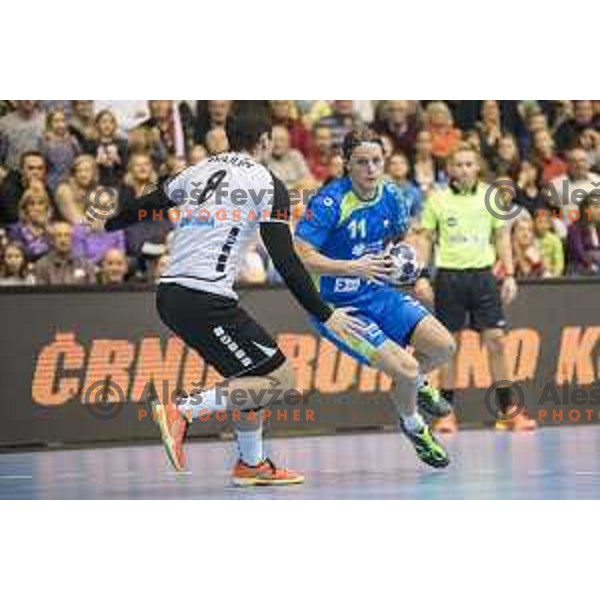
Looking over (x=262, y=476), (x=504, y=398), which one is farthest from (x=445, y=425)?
(x=262, y=476)

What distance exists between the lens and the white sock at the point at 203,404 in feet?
35.8

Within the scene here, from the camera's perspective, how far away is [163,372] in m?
16.0

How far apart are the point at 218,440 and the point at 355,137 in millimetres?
4789

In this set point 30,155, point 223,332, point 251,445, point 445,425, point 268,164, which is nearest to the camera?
point 223,332

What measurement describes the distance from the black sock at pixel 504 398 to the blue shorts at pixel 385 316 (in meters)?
4.23

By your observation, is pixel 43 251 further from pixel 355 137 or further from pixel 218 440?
pixel 355 137

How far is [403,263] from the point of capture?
1209cm

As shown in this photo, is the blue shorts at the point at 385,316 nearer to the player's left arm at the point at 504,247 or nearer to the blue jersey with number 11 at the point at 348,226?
the blue jersey with number 11 at the point at 348,226

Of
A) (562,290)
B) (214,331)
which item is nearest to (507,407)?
(562,290)

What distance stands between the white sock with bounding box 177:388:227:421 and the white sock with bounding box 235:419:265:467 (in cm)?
37

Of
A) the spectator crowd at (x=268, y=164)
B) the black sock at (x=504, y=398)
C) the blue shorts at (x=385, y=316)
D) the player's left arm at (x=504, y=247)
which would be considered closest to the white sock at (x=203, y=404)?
the blue shorts at (x=385, y=316)

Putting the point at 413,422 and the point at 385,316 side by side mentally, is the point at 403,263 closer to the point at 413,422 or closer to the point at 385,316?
the point at 385,316

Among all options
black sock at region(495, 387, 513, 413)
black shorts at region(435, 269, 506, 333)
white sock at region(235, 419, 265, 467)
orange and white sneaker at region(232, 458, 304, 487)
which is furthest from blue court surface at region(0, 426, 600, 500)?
black shorts at region(435, 269, 506, 333)

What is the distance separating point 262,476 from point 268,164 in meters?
6.36
